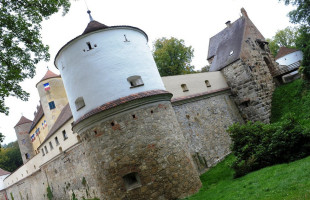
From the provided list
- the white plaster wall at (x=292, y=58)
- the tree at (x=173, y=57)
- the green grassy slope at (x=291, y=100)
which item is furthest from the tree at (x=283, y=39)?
the green grassy slope at (x=291, y=100)

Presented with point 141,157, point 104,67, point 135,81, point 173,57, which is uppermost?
point 173,57

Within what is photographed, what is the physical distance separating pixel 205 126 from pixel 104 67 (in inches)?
343

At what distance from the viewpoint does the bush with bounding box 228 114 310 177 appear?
33.2 feet

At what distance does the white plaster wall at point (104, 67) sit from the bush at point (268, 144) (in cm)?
474

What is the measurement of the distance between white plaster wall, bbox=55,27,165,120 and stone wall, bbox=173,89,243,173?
4.82 metres

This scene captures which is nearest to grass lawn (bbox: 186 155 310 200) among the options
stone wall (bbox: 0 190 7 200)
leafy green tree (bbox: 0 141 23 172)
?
stone wall (bbox: 0 190 7 200)

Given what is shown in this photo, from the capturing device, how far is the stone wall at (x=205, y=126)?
51.2 ft

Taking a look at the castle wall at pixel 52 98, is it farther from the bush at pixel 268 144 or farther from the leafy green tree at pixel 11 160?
the leafy green tree at pixel 11 160

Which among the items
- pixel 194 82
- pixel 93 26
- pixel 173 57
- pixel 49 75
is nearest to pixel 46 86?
pixel 49 75

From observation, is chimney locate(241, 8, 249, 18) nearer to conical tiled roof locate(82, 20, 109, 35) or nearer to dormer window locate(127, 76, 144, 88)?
conical tiled roof locate(82, 20, 109, 35)

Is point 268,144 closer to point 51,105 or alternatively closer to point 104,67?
point 104,67

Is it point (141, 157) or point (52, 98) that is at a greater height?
point (52, 98)

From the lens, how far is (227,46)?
2328 cm

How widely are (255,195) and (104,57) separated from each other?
8.07 metres
